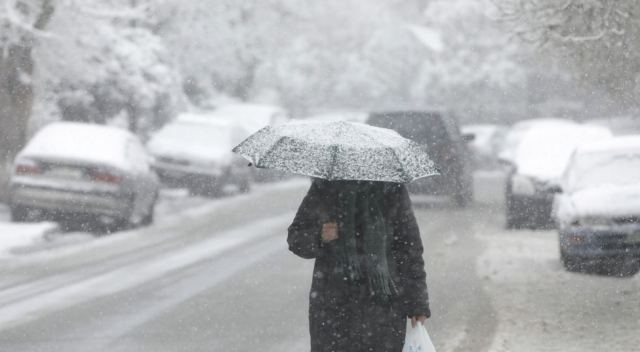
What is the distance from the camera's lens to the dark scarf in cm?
542

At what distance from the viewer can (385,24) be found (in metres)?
57.8

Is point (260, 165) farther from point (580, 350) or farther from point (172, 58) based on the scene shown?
point (172, 58)

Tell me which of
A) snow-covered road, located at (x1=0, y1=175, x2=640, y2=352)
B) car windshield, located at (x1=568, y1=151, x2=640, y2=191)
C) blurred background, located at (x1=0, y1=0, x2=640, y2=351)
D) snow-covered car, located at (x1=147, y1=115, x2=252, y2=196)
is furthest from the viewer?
snow-covered car, located at (x1=147, y1=115, x2=252, y2=196)

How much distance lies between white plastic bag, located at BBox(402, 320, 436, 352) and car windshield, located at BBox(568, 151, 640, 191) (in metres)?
8.40

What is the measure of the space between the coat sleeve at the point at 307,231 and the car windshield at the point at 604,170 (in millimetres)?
8536

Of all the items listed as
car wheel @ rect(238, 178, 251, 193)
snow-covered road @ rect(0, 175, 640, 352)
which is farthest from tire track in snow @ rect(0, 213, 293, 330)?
car wheel @ rect(238, 178, 251, 193)

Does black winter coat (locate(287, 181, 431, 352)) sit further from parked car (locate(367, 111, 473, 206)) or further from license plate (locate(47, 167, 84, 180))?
parked car (locate(367, 111, 473, 206))

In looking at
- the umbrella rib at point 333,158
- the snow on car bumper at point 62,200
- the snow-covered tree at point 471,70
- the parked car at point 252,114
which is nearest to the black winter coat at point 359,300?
the umbrella rib at point 333,158

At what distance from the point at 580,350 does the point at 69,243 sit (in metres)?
8.92

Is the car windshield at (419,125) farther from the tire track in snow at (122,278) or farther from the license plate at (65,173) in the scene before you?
the license plate at (65,173)

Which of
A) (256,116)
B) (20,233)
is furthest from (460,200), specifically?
(20,233)

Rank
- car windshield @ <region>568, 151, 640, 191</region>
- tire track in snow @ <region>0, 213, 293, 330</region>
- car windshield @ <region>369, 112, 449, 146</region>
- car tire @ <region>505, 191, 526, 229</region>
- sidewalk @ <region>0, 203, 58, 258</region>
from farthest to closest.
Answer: car windshield @ <region>369, 112, 449, 146</region> → car tire @ <region>505, 191, 526, 229</region> → sidewalk @ <region>0, 203, 58, 258</region> → car windshield @ <region>568, 151, 640, 191</region> → tire track in snow @ <region>0, 213, 293, 330</region>

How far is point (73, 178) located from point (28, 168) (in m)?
0.63

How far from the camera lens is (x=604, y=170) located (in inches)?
547
